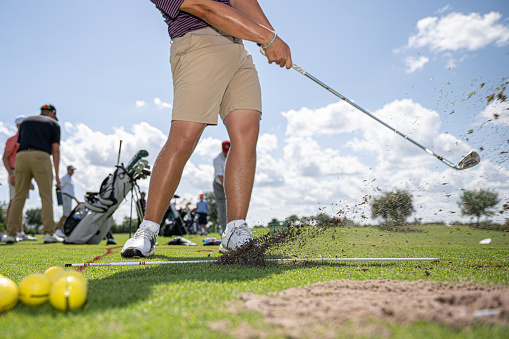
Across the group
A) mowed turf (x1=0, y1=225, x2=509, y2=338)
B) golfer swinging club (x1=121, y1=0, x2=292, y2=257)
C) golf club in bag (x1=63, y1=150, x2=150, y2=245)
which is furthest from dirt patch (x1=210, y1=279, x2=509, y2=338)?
golf club in bag (x1=63, y1=150, x2=150, y2=245)

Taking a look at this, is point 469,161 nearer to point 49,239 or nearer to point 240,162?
point 240,162

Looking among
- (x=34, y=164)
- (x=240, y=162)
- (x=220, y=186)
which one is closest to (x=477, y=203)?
(x=240, y=162)

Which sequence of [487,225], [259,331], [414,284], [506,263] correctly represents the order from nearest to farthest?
[259,331] < [414,284] < [506,263] < [487,225]

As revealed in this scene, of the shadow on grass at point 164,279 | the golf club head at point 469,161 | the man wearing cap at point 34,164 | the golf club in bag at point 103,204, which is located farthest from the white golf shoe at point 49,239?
the golf club head at point 469,161

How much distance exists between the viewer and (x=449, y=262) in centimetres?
272

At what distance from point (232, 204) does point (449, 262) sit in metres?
1.71

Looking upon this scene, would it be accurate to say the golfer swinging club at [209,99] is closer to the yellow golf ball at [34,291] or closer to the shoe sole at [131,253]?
the shoe sole at [131,253]

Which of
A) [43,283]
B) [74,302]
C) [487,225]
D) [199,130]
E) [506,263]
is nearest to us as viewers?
[74,302]

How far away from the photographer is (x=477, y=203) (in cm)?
329

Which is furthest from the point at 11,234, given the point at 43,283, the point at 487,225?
the point at 487,225

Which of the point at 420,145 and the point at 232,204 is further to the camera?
the point at 420,145

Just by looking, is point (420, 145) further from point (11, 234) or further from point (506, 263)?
point (11, 234)

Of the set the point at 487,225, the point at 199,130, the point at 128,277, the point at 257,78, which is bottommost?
the point at 128,277

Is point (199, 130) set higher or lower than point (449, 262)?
higher
